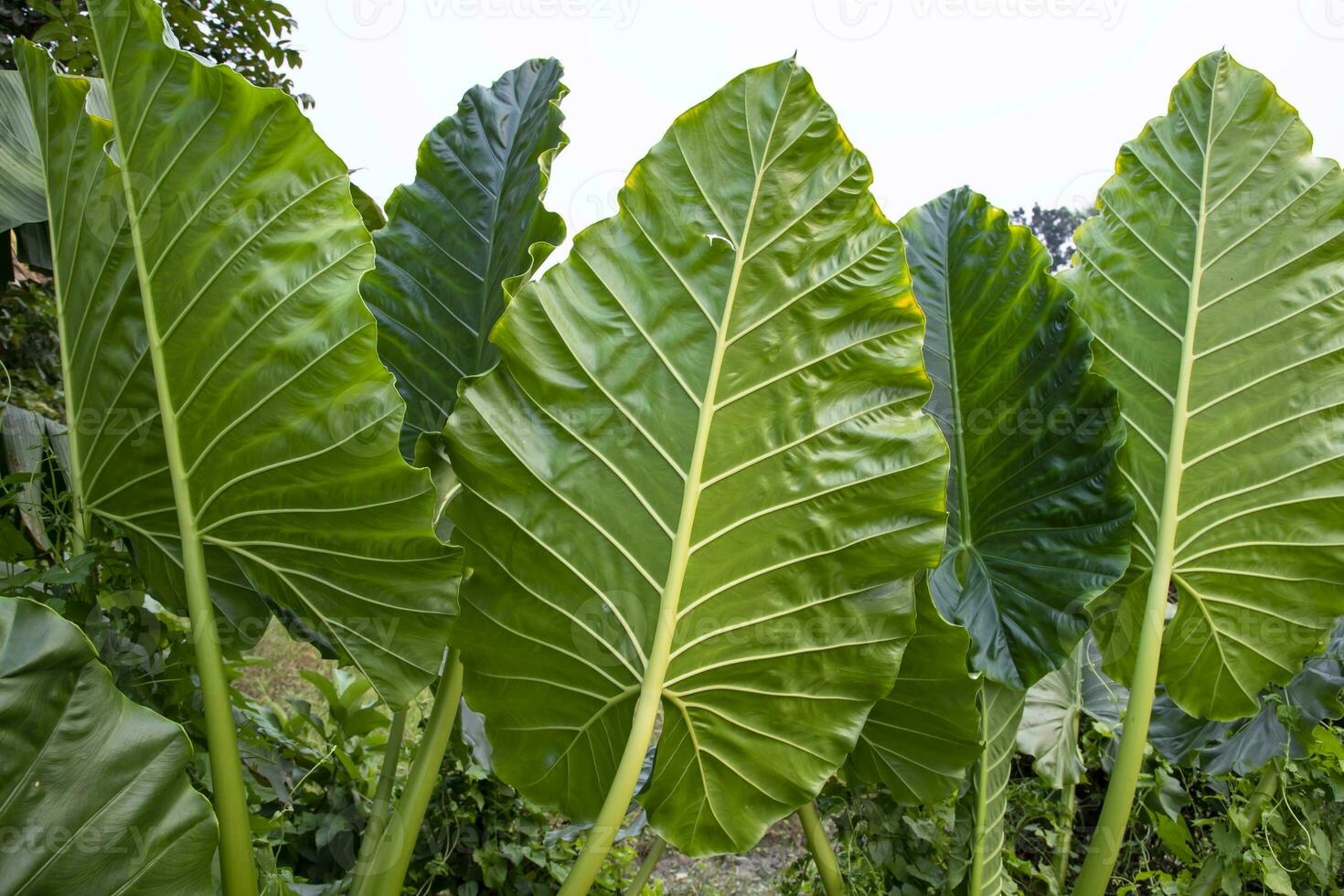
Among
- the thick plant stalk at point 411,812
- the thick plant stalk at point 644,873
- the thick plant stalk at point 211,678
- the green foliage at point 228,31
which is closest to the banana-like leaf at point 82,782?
the thick plant stalk at point 211,678

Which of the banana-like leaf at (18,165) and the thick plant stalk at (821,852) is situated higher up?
the banana-like leaf at (18,165)

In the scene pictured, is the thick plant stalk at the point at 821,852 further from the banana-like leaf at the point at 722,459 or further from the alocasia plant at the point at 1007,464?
the banana-like leaf at the point at 722,459

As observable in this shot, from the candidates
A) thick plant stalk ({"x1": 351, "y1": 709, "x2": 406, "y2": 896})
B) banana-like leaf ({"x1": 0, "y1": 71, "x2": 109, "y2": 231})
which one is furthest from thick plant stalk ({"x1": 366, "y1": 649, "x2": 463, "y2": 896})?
banana-like leaf ({"x1": 0, "y1": 71, "x2": 109, "y2": 231})

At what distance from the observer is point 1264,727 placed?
1.27m

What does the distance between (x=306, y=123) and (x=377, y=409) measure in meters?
0.29

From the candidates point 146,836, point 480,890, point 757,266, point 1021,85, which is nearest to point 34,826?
point 146,836

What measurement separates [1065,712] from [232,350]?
1635mm

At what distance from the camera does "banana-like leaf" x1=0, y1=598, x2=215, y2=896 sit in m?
0.61

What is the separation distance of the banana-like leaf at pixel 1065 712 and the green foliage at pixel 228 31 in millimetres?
2648

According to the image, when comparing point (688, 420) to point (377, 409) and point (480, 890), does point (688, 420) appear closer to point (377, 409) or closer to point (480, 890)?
point (377, 409)

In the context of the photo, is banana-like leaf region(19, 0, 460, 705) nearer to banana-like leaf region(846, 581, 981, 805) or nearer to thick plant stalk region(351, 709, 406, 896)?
thick plant stalk region(351, 709, 406, 896)

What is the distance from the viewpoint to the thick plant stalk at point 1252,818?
1290 millimetres

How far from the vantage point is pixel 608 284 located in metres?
0.81

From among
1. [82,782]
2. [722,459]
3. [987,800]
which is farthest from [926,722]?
[82,782]
